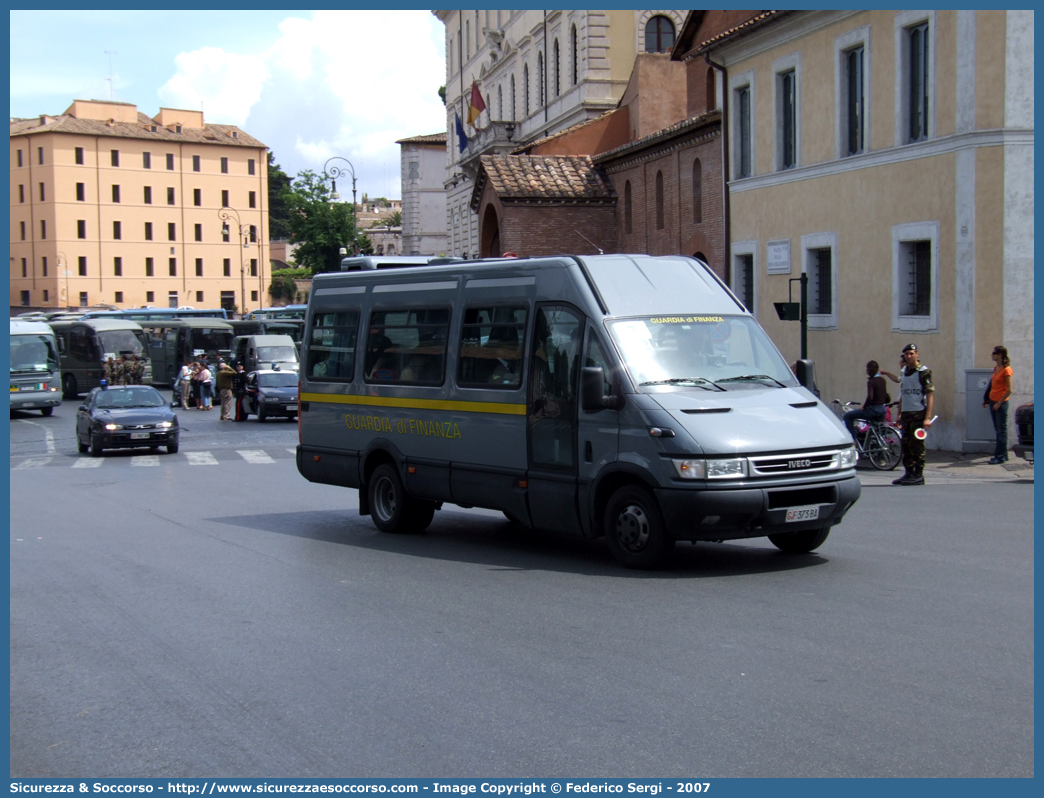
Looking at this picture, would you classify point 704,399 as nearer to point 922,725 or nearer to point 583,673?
point 583,673

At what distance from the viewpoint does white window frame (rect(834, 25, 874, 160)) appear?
2364 cm

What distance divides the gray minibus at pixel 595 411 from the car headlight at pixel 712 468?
0.04 ft

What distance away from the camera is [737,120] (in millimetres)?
29578

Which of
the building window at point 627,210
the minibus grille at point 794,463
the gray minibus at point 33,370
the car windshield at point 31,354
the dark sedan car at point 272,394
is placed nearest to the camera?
the minibus grille at point 794,463

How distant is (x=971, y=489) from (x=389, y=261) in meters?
8.29

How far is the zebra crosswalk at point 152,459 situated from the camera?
25.8 metres

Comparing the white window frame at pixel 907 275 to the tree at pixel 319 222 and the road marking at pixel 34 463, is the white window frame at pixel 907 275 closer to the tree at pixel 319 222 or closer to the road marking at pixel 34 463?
the road marking at pixel 34 463

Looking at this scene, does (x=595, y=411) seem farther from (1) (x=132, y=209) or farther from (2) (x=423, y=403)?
(1) (x=132, y=209)

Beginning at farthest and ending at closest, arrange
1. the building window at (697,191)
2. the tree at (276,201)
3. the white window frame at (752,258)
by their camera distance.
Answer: the tree at (276,201) → the building window at (697,191) → the white window frame at (752,258)

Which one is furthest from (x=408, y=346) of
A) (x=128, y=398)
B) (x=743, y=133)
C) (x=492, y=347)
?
(x=743, y=133)

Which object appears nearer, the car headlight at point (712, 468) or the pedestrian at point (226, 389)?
the car headlight at point (712, 468)

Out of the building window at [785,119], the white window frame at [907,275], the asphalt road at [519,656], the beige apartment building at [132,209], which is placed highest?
the beige apartment building at [132,209]

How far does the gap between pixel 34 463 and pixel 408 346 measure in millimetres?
17007

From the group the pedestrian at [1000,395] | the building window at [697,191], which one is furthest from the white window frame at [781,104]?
the pedestrian at [1000,395]
